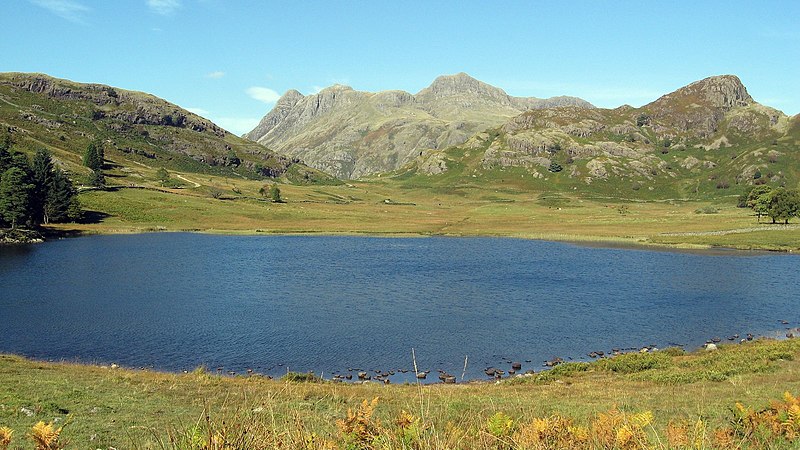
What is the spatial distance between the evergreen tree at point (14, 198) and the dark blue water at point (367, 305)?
57.6 ft

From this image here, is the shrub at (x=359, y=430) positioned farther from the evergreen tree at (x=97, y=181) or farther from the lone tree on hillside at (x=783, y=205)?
the evergreen tree at (x=97, y=181)

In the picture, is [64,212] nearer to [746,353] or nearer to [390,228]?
[390,228]

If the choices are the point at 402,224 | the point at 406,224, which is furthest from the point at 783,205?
the point at 402,224

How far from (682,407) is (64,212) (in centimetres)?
16339

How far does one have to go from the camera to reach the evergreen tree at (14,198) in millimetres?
120812

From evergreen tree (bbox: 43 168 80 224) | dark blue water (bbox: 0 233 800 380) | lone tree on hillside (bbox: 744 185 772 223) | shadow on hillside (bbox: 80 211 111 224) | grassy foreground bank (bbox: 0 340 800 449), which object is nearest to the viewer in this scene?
grassy foreground bank (bbox: 0 340 800 449)

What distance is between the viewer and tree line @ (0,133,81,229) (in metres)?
122

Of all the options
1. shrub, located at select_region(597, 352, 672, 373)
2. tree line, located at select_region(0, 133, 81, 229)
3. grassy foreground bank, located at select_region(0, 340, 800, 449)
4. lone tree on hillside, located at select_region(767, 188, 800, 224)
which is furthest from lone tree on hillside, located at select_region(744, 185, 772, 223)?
tree line, located at select_region(0, 133, 81, 229)

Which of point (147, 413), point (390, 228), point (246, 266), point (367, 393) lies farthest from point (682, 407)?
point (390, 228)

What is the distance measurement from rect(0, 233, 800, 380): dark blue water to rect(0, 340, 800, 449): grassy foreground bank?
1310 centimetres

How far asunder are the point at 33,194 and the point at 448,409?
150156 millimetres

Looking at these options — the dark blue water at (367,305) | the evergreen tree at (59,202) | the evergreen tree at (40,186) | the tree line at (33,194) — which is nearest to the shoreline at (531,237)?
the tree line at (33,194)

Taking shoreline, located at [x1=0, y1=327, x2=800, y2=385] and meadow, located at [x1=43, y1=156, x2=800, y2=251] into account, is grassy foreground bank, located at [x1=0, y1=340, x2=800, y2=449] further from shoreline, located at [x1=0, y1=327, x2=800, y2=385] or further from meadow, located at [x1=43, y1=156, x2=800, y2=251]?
meadow, located at [x1=43, y1=156, x2=800, y2=251]

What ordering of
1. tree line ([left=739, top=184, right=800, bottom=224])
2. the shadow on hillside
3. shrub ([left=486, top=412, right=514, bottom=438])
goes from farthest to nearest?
the shadow on hillside < tree line ([left=739, top=184, right=800, bottom=224]) < shrub ([left=486, top=412, right=514, bottom=438])
